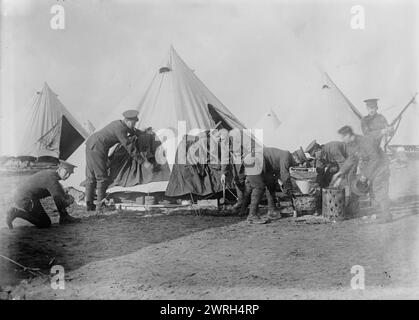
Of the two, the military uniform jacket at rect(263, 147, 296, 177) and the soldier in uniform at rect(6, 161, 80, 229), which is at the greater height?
the military uniform jacket at rect(263, 147, 296, 177)

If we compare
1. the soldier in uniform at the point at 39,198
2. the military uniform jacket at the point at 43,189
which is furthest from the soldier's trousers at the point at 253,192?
the military uniform jacket at the point at 43,189

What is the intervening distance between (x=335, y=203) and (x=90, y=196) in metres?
3.07

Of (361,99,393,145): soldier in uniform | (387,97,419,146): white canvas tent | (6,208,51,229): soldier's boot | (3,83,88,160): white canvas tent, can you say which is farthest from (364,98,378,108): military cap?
(3,83,88,160): white canvas tent

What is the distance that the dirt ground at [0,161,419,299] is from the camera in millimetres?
3633

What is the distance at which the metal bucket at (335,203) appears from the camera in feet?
16.2

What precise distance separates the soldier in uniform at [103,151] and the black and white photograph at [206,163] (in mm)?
19

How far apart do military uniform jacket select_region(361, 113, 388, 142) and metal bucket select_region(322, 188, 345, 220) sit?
0.93 meters

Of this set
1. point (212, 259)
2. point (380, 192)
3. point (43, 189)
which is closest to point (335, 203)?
point (380, 192)

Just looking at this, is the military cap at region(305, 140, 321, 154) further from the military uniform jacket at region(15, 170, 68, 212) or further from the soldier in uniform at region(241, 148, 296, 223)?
the military uniform jacket at region(15, 170, 68, 212)

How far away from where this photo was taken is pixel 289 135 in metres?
7.31

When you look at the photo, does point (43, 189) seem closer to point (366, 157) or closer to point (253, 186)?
point (253, 186)

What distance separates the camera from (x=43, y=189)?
468 cm
